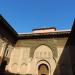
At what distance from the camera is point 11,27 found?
11.0 metres

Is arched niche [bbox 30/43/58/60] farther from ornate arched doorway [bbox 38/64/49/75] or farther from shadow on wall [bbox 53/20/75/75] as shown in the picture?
ornate arched doorway [bbox 38/64/49/75]


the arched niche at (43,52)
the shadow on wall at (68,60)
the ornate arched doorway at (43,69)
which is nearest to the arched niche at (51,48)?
Result: the arched niche at (43,52)

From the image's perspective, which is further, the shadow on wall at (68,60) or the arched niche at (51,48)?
the arched niche at (51,48)

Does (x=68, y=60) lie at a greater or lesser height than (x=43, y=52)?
lesser

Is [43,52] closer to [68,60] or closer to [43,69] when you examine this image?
[43,69]

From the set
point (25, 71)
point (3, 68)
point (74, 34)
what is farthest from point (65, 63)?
point (3, 68)

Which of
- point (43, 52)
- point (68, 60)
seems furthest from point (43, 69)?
point (68, 60)

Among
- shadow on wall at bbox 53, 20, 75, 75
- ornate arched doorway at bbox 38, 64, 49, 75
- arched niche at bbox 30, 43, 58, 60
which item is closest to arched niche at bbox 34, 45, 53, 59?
arched niche at bbox 30, 43, 58, 60

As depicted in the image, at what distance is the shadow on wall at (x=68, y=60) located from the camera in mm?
10008

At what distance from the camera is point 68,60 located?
407 inches

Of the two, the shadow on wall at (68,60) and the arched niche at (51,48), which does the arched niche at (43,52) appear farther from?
the shadow on wall at (68,60)

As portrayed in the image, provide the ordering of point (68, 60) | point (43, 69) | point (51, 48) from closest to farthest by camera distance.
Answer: point (68, 60) → point (43, 69) → point (51, 48)

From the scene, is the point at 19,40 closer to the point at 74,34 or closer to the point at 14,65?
the point at 14,65

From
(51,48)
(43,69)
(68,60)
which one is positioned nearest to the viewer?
(68,60)
